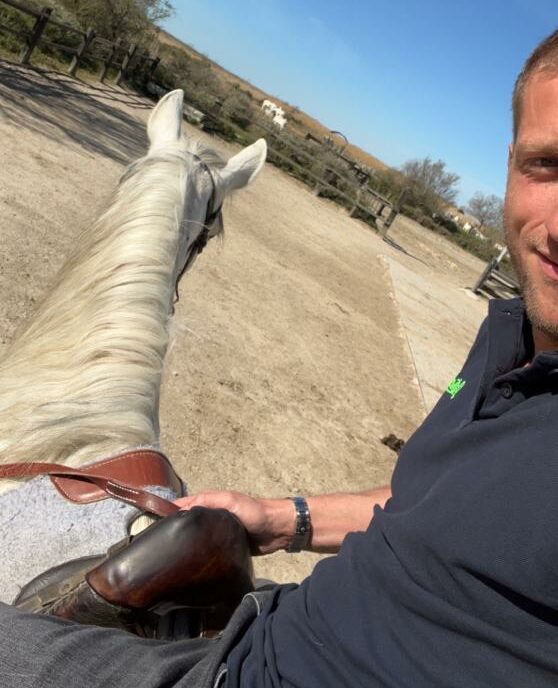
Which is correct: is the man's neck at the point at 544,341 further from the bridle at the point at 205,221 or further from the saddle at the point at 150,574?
the bridle at the point at 205,221

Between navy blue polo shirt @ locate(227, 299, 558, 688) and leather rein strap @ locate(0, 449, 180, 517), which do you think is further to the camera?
leather rein strap @ locate(0, 449, 180, 517)

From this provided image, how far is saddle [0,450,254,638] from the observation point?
3.56ft

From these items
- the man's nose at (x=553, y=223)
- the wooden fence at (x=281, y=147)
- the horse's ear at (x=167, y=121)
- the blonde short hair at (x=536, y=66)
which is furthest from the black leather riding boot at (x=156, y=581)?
the wooden fence at (x=281, y=147)

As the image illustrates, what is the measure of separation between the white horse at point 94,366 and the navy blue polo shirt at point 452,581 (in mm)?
480

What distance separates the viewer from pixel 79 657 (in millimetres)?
997

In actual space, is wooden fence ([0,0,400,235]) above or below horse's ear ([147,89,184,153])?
above

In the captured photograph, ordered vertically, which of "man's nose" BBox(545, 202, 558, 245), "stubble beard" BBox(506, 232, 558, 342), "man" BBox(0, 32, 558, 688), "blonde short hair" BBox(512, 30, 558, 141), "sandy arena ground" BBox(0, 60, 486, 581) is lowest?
"sandy arena ground" BBox(0, 60, 486, 581)

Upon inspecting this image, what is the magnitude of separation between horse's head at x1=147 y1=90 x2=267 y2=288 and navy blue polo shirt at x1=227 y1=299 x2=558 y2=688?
1.22m

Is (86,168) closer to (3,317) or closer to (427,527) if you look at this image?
(3,317)

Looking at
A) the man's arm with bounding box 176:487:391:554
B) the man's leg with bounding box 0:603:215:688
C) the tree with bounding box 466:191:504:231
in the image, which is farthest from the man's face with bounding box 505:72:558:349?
the tree with bounding box 466:191:504:231

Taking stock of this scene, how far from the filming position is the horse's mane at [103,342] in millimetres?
1368

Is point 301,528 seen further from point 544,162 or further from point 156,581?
point 544,162

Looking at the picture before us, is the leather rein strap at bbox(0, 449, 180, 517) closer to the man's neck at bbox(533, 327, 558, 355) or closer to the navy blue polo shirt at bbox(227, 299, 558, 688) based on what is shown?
the navy blue polo shirt at bbox(227, 299, 558, 688)

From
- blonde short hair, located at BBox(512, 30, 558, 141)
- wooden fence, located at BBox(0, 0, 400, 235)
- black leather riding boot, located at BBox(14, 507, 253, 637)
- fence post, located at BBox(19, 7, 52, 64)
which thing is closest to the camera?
black leather riding boot, located at BBox(14, 507, 253, 637)
